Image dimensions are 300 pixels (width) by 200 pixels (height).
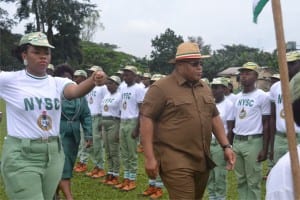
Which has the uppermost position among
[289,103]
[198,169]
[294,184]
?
[289,103]

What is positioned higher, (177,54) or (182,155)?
(177,54)

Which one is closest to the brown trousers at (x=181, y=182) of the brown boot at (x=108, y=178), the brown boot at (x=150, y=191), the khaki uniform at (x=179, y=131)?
the khaki uniform at (x=179, y=131)

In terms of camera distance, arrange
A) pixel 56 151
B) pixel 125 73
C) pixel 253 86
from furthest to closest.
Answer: pixel 125 73 → pixel 253 86 → pixel 56 151

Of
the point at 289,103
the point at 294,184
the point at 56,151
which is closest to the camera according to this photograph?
the point at 294,184

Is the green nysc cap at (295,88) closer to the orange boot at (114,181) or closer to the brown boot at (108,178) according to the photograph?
the orange boot at (114,181)

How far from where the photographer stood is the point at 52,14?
52.6 metres

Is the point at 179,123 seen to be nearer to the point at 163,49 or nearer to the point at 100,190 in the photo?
the point at 100,190

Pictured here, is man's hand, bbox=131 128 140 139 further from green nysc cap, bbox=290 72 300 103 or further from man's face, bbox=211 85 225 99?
green nysc cap, bbox=290 72 300 103

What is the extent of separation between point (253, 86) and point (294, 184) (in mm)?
4576

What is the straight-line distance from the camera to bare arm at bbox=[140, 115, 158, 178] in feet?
15.1

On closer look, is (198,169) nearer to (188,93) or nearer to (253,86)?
(188,93)

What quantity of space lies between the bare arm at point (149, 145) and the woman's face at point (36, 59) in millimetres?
1022

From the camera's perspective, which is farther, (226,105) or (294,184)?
(226,105)

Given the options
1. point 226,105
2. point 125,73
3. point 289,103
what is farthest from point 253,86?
point 289,103
